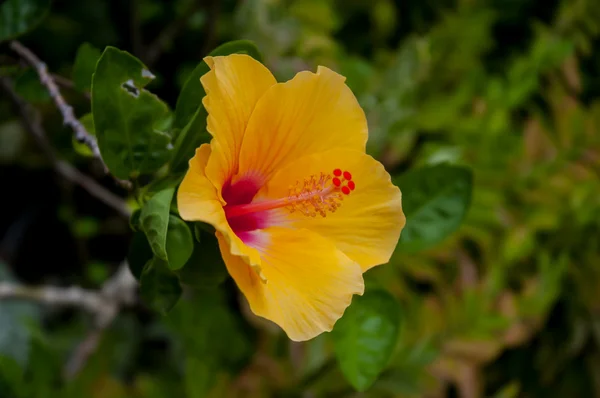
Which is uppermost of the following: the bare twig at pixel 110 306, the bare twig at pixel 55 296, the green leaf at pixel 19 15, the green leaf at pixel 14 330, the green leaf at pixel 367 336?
the green leaf at pixel 19 15

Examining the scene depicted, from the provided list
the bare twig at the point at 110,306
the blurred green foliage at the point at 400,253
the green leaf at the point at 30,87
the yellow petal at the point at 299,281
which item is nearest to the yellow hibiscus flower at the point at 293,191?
the yellow petal at the point at 299,281

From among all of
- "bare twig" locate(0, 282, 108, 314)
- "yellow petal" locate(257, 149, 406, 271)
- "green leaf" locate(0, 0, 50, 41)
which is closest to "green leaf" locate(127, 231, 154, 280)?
"yellow petal" locate(257, 149, 406, 271)

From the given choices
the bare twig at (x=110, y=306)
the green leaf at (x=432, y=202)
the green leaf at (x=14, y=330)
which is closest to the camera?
the green leaf at (x=432, y=202)

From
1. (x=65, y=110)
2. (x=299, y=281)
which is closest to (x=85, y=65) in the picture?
(x=65, y=110)

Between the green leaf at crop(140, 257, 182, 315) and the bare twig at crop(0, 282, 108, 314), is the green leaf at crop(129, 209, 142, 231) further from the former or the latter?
the bare twig at crop(0, 282, 108, 314)

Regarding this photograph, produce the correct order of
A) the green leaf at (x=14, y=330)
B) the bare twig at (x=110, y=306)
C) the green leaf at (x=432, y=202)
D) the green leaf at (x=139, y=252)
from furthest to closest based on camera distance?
1. the green leaf at (x=14, y=330)
2. the bare twig at (x=110, y=306)
3. the green leaf at (x=432, y=202)
4. the green leaf at (x=139, y=252)

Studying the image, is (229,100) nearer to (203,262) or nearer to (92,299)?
(203,262)

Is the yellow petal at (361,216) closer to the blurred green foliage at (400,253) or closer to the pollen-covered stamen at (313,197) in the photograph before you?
the pollen-covered stamen at (313,197)
